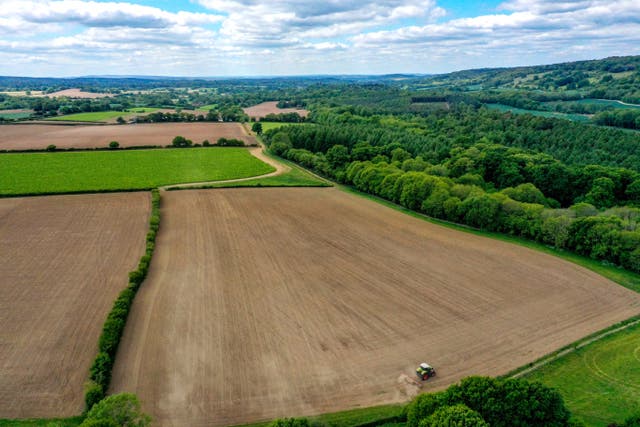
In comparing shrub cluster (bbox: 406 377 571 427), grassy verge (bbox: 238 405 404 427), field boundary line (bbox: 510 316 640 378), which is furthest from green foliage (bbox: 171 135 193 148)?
shrub cluster (bbox: 406 377 571 427)

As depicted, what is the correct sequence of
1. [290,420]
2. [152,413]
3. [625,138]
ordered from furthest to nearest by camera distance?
1. [625,138]
2. [152,413]
3. [290,420]

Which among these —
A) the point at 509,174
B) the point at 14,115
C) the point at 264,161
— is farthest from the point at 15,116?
the point at 509,174

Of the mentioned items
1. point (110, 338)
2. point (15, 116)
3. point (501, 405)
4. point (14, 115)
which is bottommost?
point (110, 338)

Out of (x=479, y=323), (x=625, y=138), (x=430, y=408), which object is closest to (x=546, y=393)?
(x=430, y=408)

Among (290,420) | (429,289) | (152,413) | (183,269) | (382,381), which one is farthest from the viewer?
(183,269)

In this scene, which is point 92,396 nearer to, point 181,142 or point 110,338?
point 110,338

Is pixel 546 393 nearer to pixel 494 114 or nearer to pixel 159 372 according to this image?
pixel 159 372
